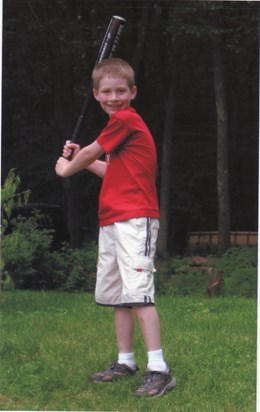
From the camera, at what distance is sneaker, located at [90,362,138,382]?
12.8 ft

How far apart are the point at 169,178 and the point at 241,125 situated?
645mm

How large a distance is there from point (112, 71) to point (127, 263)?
923 mm

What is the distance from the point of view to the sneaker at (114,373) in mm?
3898

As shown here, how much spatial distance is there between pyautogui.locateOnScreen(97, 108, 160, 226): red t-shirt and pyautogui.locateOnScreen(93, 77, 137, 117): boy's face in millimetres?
56

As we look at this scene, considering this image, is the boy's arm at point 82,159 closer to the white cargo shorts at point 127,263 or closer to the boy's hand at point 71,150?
the boy's hand at point 71,150

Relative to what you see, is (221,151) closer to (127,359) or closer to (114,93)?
(114,93)

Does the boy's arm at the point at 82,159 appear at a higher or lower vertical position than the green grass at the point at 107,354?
higher

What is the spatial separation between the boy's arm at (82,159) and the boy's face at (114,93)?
212mm

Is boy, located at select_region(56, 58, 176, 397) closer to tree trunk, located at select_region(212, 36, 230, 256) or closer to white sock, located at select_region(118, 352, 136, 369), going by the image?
white sock, located at select_region(118, 352, 136, 369)

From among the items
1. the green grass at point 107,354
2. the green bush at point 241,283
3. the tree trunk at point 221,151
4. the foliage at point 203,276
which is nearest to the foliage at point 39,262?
the green grass at point 107,354

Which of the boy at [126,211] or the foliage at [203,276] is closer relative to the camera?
the boy at [126,211]

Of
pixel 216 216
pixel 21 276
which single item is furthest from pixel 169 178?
pixel 21 276

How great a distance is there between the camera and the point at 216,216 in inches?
220

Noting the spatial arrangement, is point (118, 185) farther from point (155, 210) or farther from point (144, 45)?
point (144, 45)
